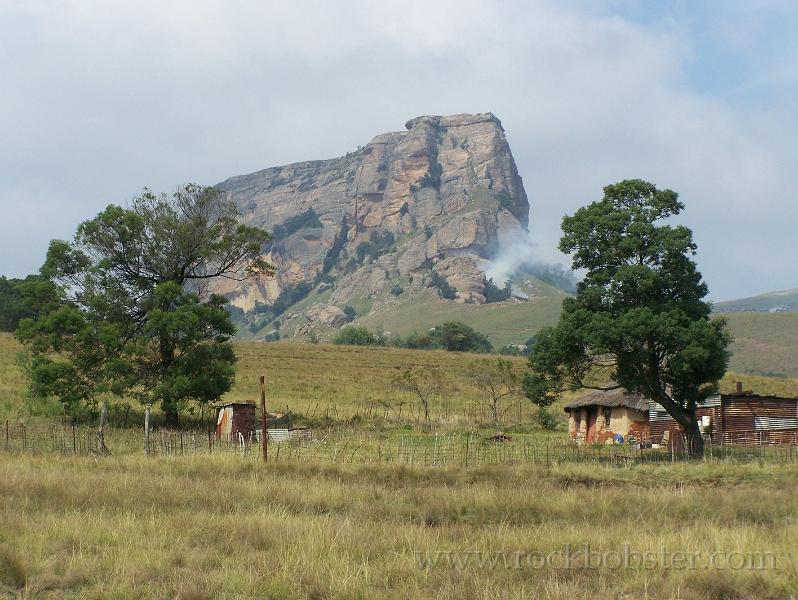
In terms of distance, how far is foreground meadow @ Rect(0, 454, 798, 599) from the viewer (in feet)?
29.3

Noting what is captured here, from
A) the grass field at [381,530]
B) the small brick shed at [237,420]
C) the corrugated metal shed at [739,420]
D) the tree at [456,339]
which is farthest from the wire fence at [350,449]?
the tree at [456,339]

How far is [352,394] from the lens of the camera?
53.5 metres

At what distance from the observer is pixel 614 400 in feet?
125

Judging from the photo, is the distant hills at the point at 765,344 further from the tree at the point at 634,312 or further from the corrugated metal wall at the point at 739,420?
the tree at the point at 634,312

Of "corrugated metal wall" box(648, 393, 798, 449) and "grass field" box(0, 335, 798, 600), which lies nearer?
"grass field" box(0, 335, 798, 600)

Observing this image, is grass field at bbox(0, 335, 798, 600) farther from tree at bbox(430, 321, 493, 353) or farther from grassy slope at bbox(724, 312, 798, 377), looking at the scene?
grassy slope at bbox(724, 312, 798, 377)

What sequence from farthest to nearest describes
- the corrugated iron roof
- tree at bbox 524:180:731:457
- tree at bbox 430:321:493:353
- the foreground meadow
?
tree at bbox 430:321:493:353 < the corrugated iron roof < tree at bbox 524:180:731:457 < the foreground meadow

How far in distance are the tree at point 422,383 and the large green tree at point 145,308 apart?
17605 millimetres

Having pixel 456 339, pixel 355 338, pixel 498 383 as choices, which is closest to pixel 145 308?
pixel 498 383

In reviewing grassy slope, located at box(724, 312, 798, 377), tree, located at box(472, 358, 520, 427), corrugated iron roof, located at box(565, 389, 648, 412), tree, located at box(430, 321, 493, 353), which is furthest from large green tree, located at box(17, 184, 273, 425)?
grassy slope, located at box(724, 312, 798, 377)

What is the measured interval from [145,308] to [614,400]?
73.1 feet

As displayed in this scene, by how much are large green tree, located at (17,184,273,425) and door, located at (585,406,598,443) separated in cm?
1782

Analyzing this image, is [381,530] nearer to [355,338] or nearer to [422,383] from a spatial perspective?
[422,383]

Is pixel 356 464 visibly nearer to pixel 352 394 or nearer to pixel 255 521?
pixel 255 521
